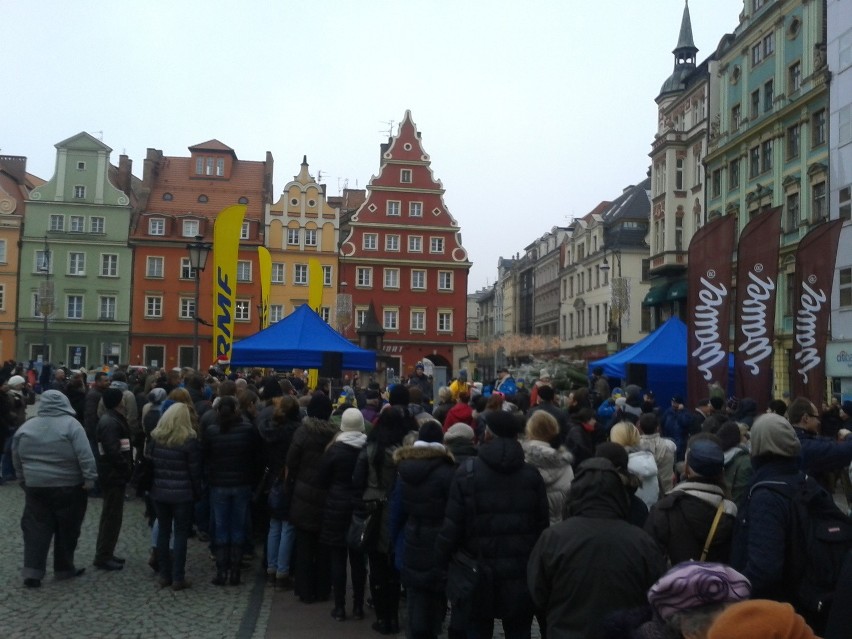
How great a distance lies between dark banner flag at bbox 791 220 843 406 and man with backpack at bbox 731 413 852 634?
11.7m

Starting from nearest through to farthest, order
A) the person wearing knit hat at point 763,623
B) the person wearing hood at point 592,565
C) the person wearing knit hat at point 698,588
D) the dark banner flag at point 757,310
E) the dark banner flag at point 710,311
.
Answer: the person wearing knit hat at point 763,623 → the person wearing knit hat at point 698,588 → the person wearing hood at point 592,565 → the dark banner flag at point 757,310 → the dark banner flag at point 710,311

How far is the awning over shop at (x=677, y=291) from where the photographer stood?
4397cm

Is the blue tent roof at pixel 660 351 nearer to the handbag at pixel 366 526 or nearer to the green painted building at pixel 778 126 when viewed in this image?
the handbag at pixel 366 526

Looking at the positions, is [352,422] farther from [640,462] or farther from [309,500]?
[640,462]

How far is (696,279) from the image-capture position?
13828 millimetres

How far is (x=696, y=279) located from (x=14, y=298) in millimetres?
51067

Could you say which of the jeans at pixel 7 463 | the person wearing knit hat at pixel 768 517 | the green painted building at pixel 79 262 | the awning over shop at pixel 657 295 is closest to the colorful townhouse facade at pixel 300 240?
the green painted building at pixel 79 262

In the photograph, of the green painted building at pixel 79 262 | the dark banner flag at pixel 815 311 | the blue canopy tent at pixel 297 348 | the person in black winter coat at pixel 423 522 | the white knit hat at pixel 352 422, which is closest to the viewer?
the person in black winter coat at pixel 423 522

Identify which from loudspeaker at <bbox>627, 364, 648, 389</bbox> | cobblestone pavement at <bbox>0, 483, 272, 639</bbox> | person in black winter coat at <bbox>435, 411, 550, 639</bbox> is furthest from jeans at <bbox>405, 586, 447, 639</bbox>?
loudspeaker at <bbox>627, 364, 648, 389</bbox>

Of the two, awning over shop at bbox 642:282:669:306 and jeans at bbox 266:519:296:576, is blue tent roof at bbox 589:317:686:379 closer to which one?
jeans at bbox 266:519:296:576

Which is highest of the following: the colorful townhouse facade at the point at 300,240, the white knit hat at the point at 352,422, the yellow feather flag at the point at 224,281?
the colorful townhouse facade at the point at 300,240

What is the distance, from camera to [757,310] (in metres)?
13.4

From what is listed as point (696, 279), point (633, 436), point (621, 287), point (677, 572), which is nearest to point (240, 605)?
point (633, 436)

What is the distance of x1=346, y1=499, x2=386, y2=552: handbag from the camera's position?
7156 mm
